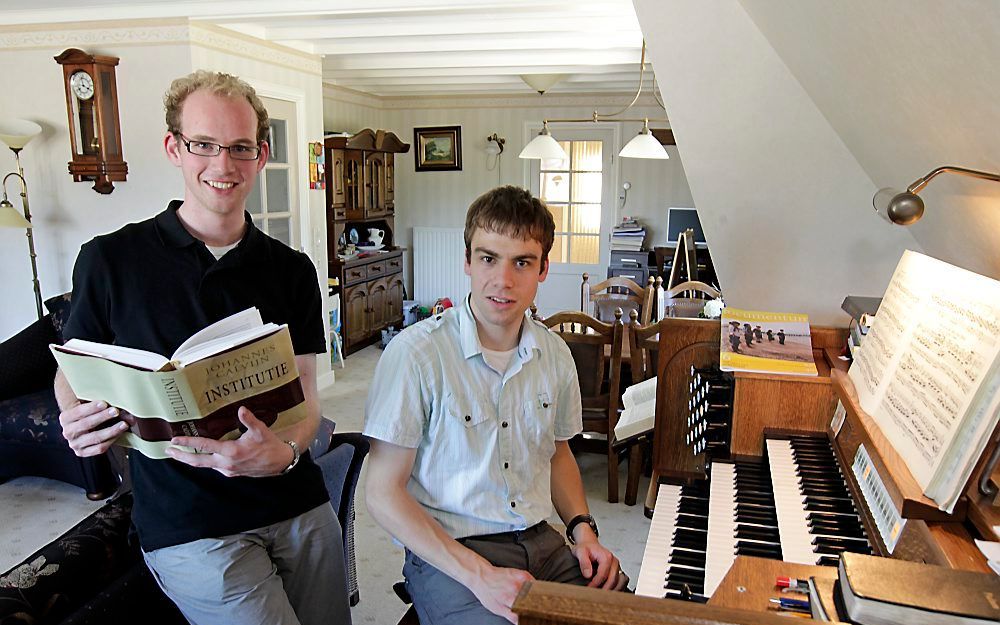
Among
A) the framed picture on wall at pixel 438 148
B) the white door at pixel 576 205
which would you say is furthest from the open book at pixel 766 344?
the framed picture on wall at pixel 438 148

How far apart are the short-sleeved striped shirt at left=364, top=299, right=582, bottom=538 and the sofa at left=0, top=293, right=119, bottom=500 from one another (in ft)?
→ 8.11

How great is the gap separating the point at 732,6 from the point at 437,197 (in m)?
5.81

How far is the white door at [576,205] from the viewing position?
7090 mm

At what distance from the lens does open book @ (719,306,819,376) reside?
1.93 m

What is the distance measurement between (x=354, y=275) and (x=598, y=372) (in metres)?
3.08

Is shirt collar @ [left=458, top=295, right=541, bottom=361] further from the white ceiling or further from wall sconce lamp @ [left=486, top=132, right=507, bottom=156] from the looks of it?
wall sconce lamp @ [left=486, top=132, right=507, bottom=156]

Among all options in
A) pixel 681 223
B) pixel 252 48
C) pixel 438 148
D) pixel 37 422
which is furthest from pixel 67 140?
pixel 681 223

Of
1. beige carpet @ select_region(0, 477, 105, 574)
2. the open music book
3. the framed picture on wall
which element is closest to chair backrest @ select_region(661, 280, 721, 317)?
the open music book

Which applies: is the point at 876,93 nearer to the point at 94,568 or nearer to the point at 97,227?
the point at 94,568

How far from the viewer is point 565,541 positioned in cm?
158

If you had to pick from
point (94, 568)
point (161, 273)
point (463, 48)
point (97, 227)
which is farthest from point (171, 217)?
point (463, 48)

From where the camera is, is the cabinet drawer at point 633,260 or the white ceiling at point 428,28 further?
the cabinet drawer at point 633,260

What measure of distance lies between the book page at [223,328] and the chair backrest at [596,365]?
2.05 m

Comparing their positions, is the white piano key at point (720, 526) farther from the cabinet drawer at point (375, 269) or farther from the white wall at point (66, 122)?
the cabinet drawer at point (375, 269)
